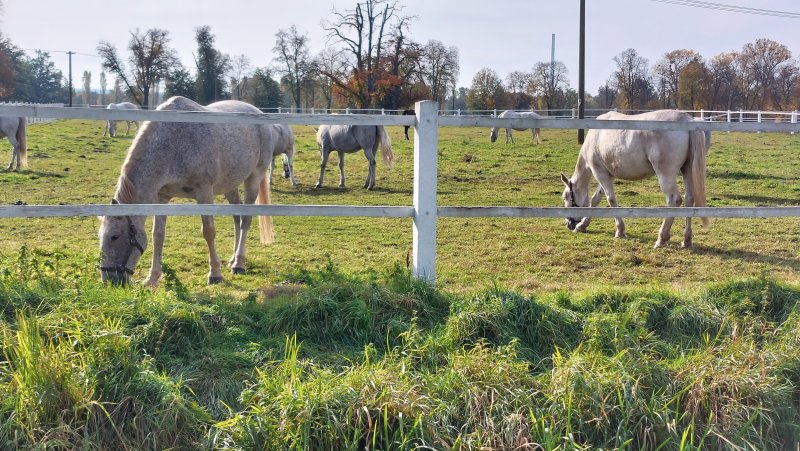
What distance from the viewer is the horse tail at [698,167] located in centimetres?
805

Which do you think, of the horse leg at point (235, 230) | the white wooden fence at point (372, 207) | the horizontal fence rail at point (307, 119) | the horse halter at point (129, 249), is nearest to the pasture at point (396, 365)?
the horse halter at point (129, 249)

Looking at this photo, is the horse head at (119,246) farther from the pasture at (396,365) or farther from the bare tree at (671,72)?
the bare tree at (671,72)

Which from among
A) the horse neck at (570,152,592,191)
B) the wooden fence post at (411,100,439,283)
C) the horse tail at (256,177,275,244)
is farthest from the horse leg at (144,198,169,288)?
the horse neck at (570,152,592,191)

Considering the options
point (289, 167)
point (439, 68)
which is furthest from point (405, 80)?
point (289, 167)

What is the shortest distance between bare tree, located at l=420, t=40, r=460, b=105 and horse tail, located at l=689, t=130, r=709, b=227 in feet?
149

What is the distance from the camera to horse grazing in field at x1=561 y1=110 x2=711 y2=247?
28.1 ft

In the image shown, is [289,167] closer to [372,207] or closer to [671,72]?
[372,207]

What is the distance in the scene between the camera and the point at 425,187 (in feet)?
15.9

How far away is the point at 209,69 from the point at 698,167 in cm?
5757

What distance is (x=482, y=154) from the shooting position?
21641 millimetres

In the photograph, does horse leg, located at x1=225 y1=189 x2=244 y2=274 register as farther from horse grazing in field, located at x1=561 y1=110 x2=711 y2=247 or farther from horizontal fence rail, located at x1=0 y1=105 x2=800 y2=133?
horse grazing in field, located at x1=561 y1=110 x2=711 y2=247

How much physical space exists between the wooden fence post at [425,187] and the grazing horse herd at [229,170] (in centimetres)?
73

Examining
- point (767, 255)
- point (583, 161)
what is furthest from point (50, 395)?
point (583, 161)

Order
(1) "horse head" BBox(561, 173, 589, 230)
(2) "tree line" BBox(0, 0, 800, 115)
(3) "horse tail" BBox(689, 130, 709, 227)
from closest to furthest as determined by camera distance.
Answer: (3) "horse tail" BBox(689, 130, 709, 227)
(1) "horse head" BBox(561, 173, 589, 230)
(2) "tree line" BBox(0, 0, 800, 115)
